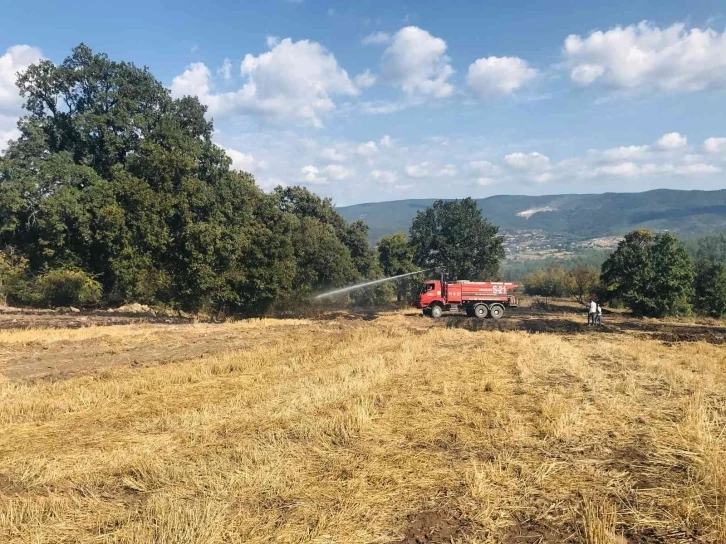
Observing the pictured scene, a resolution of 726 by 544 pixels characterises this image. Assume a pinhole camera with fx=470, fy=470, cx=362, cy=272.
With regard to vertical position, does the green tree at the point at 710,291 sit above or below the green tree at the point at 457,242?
below

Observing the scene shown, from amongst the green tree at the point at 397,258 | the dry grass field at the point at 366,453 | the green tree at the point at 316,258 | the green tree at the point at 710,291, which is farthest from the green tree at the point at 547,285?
the dry grass field at the point at 366,453

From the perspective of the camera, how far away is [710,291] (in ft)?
169

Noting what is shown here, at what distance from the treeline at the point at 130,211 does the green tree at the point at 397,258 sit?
15205 mm

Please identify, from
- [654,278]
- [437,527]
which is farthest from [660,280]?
[437,527]

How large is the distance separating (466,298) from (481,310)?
5.18ft

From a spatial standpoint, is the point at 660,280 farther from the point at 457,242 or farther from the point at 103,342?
→ the point at 103,342

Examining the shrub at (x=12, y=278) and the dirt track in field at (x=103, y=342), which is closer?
the dirt track in field at (x=103, y=342)

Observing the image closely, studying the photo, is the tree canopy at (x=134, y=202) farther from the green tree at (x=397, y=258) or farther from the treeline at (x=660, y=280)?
the treeline at (x=660, y=280)

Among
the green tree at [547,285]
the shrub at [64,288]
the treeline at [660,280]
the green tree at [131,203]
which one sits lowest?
the green tree at [547,285]

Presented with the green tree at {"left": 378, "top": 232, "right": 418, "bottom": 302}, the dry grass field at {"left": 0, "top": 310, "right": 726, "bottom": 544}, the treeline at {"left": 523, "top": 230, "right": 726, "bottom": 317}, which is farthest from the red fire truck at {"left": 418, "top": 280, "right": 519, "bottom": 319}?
the dry grass field at {"left": 0, "top": 310, "right": 726, "bottom": 544}

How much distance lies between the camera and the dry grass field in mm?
4746

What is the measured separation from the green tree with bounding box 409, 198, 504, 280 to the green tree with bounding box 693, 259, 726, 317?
22774 millimetres

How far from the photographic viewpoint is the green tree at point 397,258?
53.7 metres

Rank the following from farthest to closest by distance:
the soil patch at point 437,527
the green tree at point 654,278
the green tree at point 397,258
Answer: the green tree at point 397,258, the green tree at point 654,278, the soil patch at point 437,527
